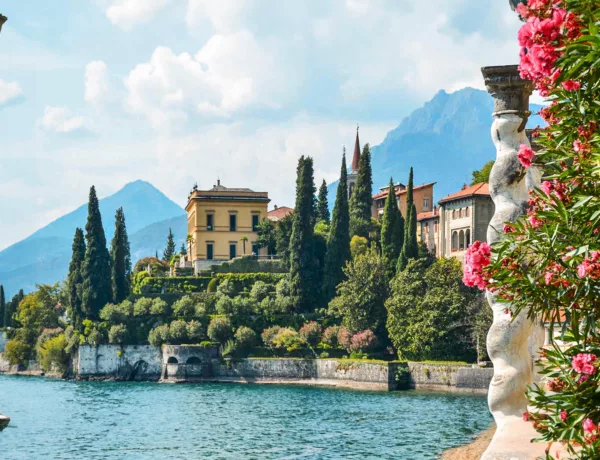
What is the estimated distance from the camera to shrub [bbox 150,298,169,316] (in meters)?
70.6

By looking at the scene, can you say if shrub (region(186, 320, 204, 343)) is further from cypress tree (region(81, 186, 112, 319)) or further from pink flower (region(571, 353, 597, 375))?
pink flower (region(571, 353, 597, 375))

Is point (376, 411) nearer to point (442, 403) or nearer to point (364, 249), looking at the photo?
point (442, 403)

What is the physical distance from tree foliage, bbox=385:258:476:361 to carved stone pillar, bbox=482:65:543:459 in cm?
4555

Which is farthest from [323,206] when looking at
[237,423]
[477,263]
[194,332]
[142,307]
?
[477,263]

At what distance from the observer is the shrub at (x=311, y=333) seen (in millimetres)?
65312

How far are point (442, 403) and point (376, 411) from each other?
365 cm

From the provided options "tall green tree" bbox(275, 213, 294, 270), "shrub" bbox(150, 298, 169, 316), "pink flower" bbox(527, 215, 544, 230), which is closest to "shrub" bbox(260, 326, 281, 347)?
"shrub" bbox(150, 298, 169, 316)

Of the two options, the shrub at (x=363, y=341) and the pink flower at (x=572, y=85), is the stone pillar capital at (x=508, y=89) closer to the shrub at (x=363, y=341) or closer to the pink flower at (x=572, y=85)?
the pink flower at (x=572, y=85)

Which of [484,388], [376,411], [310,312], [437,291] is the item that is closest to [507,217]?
[376,411]

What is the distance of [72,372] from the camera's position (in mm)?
72250

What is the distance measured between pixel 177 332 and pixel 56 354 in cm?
1087

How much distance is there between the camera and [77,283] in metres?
73.8

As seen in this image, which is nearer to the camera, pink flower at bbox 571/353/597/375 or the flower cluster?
pink flower at bbox 571/353/597/375

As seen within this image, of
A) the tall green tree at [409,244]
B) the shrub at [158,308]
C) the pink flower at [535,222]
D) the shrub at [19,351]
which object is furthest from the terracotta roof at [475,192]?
the pink flower at [535,222]
